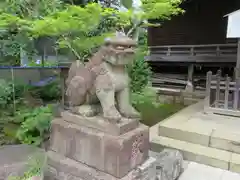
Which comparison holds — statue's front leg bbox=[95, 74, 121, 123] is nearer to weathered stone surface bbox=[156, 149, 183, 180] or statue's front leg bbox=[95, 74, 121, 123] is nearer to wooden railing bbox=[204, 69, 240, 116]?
weathered stone surface bbox=[156, 149, 183, 180]

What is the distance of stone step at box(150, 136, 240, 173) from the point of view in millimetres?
2938

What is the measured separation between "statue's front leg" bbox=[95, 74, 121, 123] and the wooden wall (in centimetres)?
823

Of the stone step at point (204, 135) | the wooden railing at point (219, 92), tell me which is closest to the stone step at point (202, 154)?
the stone step at point (204, 135)

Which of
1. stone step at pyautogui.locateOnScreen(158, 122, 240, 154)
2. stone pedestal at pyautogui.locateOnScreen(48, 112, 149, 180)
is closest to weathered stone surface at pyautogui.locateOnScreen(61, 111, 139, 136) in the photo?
stone pedestal at pyautogui.locateOnScreen(48, 112, 149, 180)

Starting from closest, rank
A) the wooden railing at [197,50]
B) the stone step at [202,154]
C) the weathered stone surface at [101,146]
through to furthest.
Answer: the weathered stone surface at [101,146]
the stone step at [202,154]
the wooden railing at [197,50]

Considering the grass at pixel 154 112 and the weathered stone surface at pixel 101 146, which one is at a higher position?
the weathered stone surface at pixel 101 146

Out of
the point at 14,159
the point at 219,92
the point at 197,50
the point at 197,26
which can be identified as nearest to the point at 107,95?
the point at 14,159

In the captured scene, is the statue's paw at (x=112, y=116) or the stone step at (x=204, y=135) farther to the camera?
the stone step at (x=204, y=135)

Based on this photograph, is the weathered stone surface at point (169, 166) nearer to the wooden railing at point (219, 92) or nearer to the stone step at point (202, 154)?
the stone step at point (202, 154)

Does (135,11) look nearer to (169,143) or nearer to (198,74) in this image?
(169,143)

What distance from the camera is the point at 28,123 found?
363 cm

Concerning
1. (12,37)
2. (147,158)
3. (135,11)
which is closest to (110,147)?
(147,158)

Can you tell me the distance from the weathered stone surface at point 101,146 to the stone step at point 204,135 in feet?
4.80

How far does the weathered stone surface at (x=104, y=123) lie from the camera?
1.94 metres
